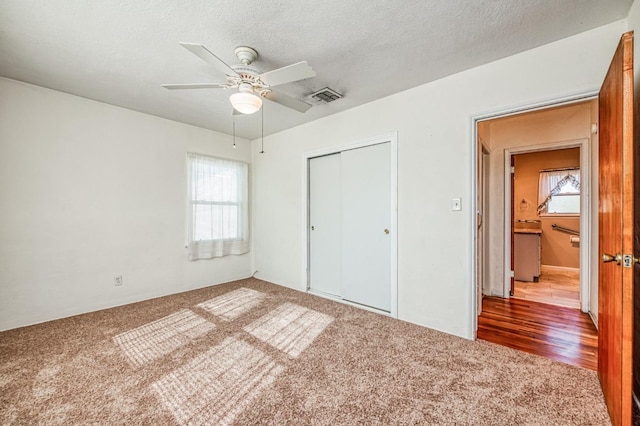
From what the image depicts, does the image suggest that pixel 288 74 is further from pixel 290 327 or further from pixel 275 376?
pixel 290 327

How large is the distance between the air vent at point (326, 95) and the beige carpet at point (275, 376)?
2.46 m

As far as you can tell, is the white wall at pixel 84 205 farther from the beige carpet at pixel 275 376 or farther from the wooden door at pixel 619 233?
the wooden door at pixel 619 233

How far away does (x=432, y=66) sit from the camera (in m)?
2.41

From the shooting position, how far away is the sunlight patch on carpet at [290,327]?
237 centimetres

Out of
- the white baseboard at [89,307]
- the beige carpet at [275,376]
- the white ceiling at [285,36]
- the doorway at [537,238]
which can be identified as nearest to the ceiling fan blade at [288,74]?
the white ceiling at [285,36]

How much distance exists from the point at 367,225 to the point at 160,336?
2.46 m

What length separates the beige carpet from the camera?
1555mm

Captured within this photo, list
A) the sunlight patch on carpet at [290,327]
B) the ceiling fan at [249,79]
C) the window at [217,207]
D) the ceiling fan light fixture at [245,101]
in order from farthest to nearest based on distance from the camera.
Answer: the window at [217,207]
the sunlight patch on carpet at [290,327]
the ceiling fan light fixture at [245,101]
the ceiling fan at [249,79]

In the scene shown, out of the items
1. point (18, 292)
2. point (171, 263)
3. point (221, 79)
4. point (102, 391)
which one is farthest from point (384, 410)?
point (18, 292)

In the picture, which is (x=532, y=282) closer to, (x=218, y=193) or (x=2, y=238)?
(x=218, y=193)

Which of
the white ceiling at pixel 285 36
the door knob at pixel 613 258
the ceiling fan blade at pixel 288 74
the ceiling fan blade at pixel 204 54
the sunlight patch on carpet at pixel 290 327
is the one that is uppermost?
the white ceiling at pixel 285 36

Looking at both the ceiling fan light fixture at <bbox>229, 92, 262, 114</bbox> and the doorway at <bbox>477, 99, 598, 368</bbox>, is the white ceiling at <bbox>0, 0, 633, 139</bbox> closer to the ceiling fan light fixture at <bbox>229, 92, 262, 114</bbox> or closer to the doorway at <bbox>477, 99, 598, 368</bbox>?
the ceiling fan light fixture at <bbox>229, 92, 262, 114</bbox>

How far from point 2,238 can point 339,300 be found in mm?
3673

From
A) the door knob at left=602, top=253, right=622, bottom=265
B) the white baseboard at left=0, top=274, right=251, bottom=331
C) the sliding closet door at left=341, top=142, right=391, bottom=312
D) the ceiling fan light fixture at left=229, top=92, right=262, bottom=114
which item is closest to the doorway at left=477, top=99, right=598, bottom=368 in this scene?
the sliding closet door at left=341, top=142, right=391, bottom=312
